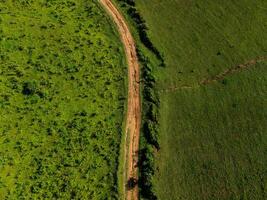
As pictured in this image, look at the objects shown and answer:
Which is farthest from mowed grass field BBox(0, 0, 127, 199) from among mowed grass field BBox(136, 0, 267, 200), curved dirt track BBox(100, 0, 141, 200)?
mowed grass field BBox(136, 0, 267, 200)

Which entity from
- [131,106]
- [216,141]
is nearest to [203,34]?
[131,106]

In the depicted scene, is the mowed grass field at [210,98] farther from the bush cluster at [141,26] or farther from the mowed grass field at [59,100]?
the mowed grass field at [59,100]

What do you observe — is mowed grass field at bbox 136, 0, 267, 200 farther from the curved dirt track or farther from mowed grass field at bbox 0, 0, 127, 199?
mowed grass field at bbox 0, 0, 127, 199

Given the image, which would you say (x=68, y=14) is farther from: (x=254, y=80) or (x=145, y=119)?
(x=254, y=80)

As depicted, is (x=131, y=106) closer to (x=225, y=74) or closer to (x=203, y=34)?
(x=225, y=74)

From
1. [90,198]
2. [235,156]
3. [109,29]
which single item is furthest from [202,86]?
[90,198]
